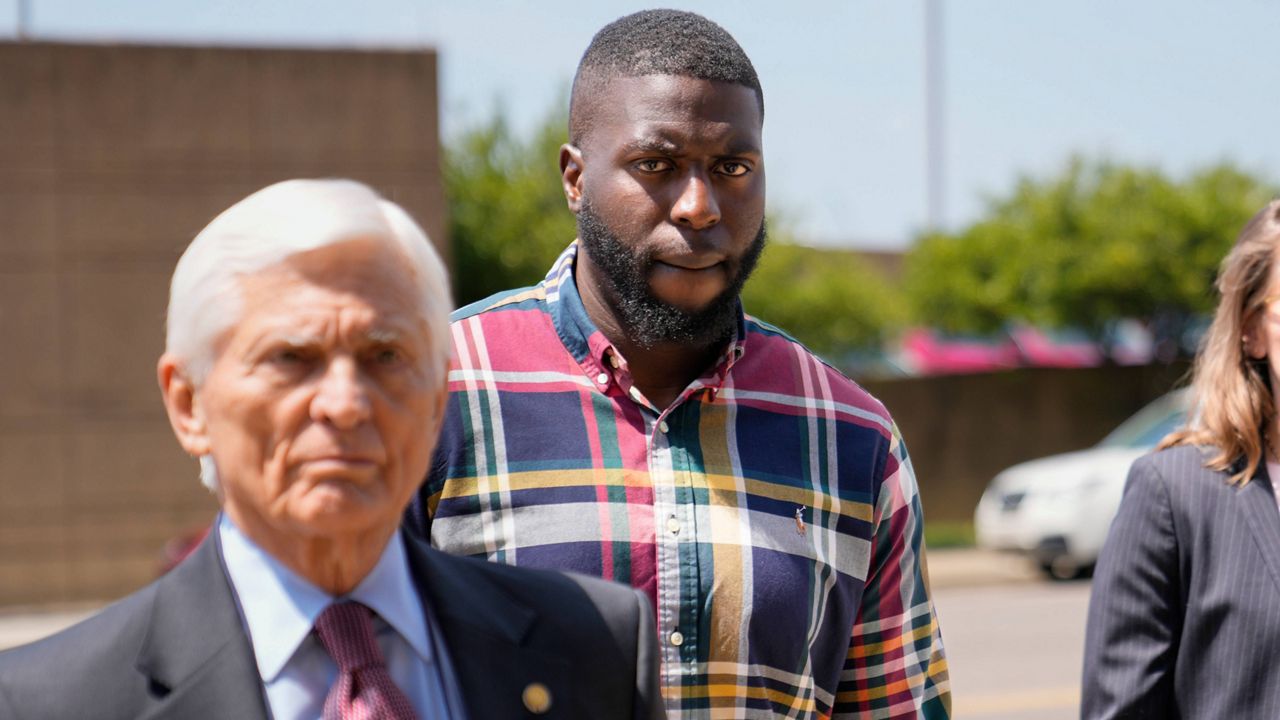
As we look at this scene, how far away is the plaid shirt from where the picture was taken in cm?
217

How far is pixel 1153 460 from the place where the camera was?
289 cm

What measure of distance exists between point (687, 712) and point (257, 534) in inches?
32.0

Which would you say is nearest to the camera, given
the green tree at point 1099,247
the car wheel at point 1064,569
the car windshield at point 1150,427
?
the car windshield at point 1150,427

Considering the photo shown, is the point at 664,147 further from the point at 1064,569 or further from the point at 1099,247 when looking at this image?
the point at 1099,247

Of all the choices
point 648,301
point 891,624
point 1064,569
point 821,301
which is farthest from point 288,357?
point 821,301

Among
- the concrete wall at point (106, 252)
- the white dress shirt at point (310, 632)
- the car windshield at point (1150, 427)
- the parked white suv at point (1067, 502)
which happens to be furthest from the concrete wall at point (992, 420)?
the white dress shirt at point (310, 632)

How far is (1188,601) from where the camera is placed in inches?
110

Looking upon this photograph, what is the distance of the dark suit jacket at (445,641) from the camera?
5.01 feet

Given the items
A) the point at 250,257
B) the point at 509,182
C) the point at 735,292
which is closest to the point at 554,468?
the point at 735,292

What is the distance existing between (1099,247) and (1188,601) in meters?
15.4

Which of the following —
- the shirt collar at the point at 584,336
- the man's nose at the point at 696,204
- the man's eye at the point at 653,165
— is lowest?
the shirt collar at the point at 584,336

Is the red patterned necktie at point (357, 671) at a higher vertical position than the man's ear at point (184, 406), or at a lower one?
lower

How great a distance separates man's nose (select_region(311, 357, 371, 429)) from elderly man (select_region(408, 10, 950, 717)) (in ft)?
2.19

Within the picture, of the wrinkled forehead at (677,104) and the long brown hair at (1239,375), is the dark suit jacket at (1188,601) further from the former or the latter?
the wrinkled forehead at (677,104)
